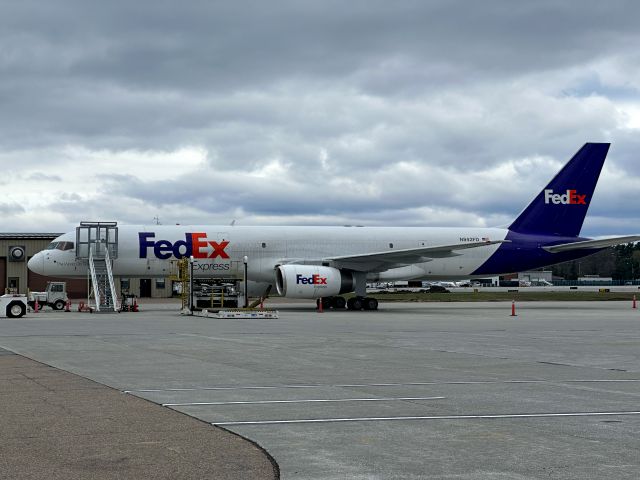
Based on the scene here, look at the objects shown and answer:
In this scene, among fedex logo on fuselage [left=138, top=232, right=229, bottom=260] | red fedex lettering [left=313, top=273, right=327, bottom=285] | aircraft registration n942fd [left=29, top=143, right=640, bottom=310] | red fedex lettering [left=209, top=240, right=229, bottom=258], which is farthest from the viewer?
red fedex lettering [left=209, top=240, right=229, bottom=258]

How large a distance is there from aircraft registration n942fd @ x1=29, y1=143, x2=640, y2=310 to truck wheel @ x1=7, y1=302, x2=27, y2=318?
5.28 m

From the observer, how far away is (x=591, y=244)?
1770 inches

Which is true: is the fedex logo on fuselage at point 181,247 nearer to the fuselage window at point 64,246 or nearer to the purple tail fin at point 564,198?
the fuselage window at point 64,246

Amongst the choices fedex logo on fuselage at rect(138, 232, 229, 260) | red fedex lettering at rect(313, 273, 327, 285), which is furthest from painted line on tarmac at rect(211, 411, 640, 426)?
fedex logo on fuselage at rect(138, 232, 229, 260)

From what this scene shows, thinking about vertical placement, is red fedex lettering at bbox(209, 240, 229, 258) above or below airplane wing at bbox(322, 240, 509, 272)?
above

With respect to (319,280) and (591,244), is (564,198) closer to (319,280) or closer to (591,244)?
(591,244)

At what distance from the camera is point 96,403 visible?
998 cm

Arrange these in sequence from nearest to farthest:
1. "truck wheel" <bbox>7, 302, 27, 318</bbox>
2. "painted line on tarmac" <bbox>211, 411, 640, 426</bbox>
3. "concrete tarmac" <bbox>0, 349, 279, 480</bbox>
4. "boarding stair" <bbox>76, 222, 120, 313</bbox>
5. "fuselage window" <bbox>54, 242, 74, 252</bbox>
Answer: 1. "concrete tarmac" <bbox>0, 349, 279, 480</bbox>
2. "painted line on tarmac" <bbox>211, 411, 640, 426</bbox>
3. "truck wheel" <bbox>7, 302, 27, 318</bbox>
4. "boarding stair" <bbox>76, 222, 120, 313</bbox>
5. "fuselage window" <bbox>54, 242, 74, 252</bbox>

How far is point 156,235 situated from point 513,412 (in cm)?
3320

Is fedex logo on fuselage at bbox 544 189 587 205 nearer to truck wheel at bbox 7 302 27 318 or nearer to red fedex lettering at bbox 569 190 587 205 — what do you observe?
red fedex lettering at bbox 569 190 587 205

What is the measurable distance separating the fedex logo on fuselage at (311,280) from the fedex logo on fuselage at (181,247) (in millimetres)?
4973

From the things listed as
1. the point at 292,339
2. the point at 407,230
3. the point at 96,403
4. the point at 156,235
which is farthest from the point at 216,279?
the point at 96,403

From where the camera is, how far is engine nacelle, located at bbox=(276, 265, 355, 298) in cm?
3875

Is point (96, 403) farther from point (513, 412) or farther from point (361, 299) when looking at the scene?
point (361, 299)
